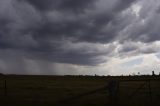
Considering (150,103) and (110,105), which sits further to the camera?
(150,103)

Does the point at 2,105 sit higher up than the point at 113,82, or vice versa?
the point at 113,82

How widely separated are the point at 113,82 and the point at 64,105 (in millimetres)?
3205

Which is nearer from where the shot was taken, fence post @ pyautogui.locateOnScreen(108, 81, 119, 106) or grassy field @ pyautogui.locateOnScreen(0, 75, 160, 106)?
fence post @ pyautogui.locateOnScreen(108, 81, 119, 106)

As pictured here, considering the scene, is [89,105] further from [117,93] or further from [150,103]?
[150,103]

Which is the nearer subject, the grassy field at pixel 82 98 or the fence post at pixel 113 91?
the fence post at pixel 113 91

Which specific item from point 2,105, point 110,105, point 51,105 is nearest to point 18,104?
point 2,105

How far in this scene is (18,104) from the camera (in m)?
17.8

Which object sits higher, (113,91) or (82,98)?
(113,91)

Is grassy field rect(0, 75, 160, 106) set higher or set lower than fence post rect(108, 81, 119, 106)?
lower

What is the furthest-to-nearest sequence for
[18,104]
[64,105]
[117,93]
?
[18,104] < [64,105] < [117,93]

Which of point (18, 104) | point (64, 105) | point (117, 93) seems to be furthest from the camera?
point (18, 104)

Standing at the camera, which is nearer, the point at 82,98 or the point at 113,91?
the point at 113,91

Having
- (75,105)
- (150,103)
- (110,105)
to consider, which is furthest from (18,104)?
(150,103)

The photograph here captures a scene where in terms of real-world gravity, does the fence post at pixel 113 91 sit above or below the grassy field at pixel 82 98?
above
